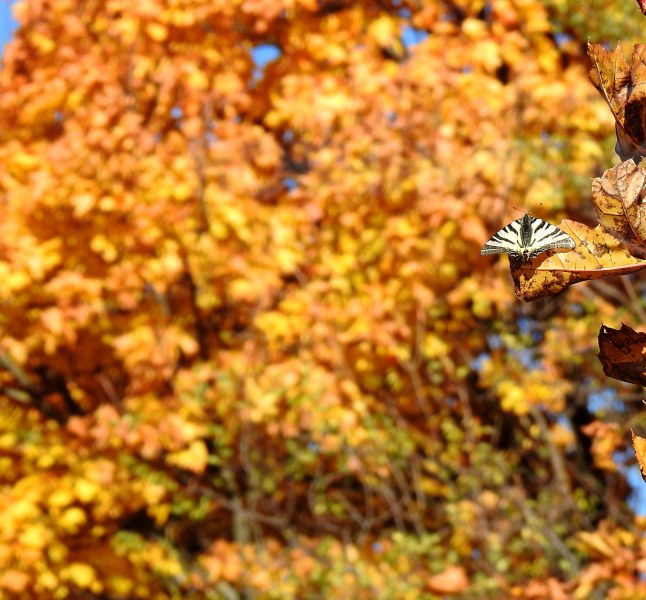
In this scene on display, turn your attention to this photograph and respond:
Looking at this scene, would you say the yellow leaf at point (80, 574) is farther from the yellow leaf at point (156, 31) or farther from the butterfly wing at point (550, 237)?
the butterfly wing at point (550, 237)

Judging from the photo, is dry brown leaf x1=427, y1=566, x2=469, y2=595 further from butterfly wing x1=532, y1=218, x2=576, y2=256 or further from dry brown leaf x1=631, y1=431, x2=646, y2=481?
butterfly wing x1=532, y1=218, x2=576, y2=256

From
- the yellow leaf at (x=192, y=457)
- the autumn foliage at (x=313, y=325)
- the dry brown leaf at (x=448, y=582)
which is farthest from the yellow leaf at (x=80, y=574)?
the dry brown leaf at (x=448, y=582)

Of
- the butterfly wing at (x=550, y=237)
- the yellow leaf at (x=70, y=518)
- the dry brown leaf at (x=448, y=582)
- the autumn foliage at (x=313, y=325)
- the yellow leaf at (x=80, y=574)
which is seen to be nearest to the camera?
the butterfly wing at (x=550, y=237)

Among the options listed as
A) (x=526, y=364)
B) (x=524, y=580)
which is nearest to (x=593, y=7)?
(x=526, y=364)

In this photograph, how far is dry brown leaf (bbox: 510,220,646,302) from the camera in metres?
1.28

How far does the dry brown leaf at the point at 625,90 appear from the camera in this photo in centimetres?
132

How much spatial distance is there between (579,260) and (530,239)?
0.23 feet

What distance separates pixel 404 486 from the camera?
6.77m

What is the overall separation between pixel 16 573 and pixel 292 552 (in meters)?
1.87

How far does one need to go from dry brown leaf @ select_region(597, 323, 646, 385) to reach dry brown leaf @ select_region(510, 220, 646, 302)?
9 centimetres

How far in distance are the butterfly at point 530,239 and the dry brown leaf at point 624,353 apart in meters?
0.14

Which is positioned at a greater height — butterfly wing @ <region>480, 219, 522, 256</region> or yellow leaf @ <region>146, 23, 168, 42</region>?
butterfly wing @ <region>480, 219, 522, 256</region>

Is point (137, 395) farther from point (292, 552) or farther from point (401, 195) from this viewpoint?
point (401, 195)

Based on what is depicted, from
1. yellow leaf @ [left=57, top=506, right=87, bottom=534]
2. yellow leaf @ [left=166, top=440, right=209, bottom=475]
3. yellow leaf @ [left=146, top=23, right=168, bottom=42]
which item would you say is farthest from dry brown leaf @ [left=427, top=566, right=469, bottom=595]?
yellow leaf @ [left=146, top=23, right=168, bottom=42]
